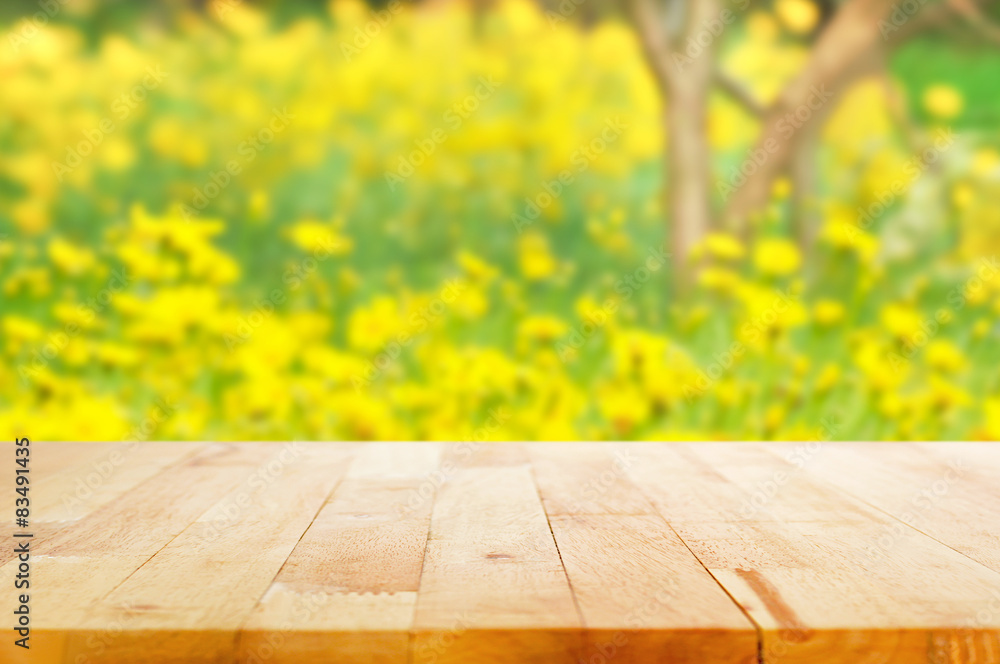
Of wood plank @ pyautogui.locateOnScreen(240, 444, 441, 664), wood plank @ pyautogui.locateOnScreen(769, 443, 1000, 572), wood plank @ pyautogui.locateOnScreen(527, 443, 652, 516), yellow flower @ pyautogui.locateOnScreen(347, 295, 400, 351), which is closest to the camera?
wood plank @ pyautogui.locateOnScreen(240, 444, 441, 664)

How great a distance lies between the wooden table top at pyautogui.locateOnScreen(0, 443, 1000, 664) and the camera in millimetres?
595

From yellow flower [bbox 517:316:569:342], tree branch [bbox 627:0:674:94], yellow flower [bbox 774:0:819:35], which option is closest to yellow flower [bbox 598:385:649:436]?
yellow flower [bbox 517:316:569:342]

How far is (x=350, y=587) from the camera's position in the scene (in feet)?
2.24

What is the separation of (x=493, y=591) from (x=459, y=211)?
4.35ft

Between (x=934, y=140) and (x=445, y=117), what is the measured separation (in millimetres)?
1105

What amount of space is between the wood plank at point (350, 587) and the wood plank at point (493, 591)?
18 millimetres

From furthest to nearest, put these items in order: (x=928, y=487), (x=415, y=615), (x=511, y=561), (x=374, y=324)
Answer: (x=374, y=324), (x=928, y=487), (x=511, y=561), (x=415, y=615)

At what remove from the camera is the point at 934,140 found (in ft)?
6.34

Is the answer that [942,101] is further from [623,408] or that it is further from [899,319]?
[623,408]

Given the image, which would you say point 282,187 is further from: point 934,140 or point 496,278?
point 934,140

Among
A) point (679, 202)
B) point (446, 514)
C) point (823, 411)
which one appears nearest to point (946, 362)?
point (823, 411)

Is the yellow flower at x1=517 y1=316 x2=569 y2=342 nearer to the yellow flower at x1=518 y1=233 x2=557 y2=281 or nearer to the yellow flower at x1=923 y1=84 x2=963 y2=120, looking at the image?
the yellow flower at x1=518 y1=233 x2=557 y2=281

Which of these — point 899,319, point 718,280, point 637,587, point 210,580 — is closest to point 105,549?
point 210,580

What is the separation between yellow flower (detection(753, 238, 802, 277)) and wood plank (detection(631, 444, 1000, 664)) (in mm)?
904
